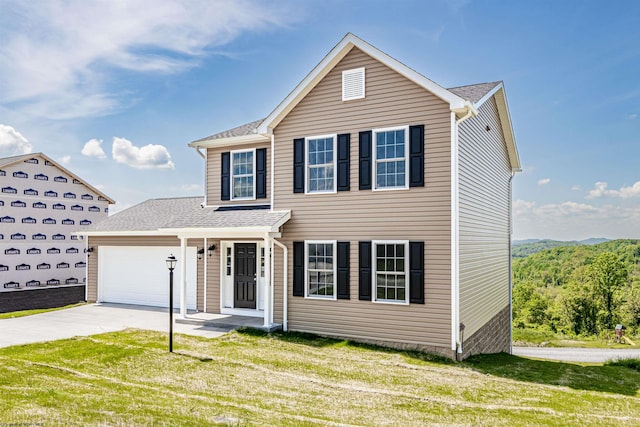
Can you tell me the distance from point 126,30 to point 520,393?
1458cm

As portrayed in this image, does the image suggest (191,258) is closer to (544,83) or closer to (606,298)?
(544,83)

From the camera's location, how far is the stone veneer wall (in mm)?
11316

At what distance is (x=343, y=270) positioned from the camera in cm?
1122

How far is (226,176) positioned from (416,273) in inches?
275

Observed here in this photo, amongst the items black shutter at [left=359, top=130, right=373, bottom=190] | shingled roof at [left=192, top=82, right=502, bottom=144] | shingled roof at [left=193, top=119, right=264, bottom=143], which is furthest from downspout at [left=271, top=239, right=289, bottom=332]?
shingled roof at [left=193, top=119, right=264, bottom=143]

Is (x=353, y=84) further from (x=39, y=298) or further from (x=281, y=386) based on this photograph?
(x=39, y=298)

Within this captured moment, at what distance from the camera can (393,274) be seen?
35.0ft

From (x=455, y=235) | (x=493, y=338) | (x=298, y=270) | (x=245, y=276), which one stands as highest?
(x=455, y=235)

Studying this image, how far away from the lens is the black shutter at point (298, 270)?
1174 centimetres

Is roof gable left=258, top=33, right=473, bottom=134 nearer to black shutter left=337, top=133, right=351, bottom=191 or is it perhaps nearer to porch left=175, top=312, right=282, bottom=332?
black shutter left=337, top=133, right=351, bottom=191

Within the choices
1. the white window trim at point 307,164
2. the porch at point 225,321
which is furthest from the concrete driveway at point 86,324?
the white window trim at point 307,164

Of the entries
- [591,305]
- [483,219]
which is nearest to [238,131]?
[483,219]

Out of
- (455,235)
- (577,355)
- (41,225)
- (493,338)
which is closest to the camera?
(455,235)

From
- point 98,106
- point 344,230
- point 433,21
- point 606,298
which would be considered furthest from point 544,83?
point 606,298
